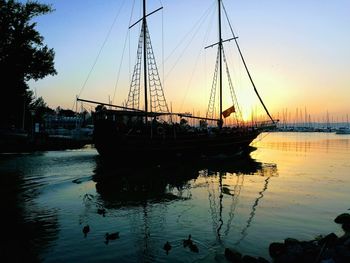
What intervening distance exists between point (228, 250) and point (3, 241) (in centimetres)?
746

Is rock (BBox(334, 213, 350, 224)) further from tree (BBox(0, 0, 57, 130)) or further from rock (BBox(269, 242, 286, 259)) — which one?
tree (BBox(0, 0, 57, 130))

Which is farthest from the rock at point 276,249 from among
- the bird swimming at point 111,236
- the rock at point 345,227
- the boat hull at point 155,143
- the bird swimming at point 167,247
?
the boat hull at point 155,143

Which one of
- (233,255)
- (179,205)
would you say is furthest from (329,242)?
(179,205)

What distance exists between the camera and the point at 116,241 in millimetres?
13930

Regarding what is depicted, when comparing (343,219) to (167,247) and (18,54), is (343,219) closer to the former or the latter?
(167,247)

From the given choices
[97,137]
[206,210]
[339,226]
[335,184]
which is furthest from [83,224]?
[97,137]

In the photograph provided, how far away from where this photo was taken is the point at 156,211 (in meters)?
18.9

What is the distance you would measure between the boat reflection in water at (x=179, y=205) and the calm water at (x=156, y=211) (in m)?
0.04

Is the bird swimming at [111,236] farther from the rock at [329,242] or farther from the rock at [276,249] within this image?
the rock at [329,242]

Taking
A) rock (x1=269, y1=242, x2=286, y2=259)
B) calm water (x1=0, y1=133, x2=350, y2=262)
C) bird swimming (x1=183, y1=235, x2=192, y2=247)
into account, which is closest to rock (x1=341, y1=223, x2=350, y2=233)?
calm water (x1=0, y1=133, x2=350, y2=262)

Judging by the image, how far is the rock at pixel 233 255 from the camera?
11823 mm

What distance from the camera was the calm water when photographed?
13.1 m

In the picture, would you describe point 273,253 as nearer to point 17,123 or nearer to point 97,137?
point 97,137

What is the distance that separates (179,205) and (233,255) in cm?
866
